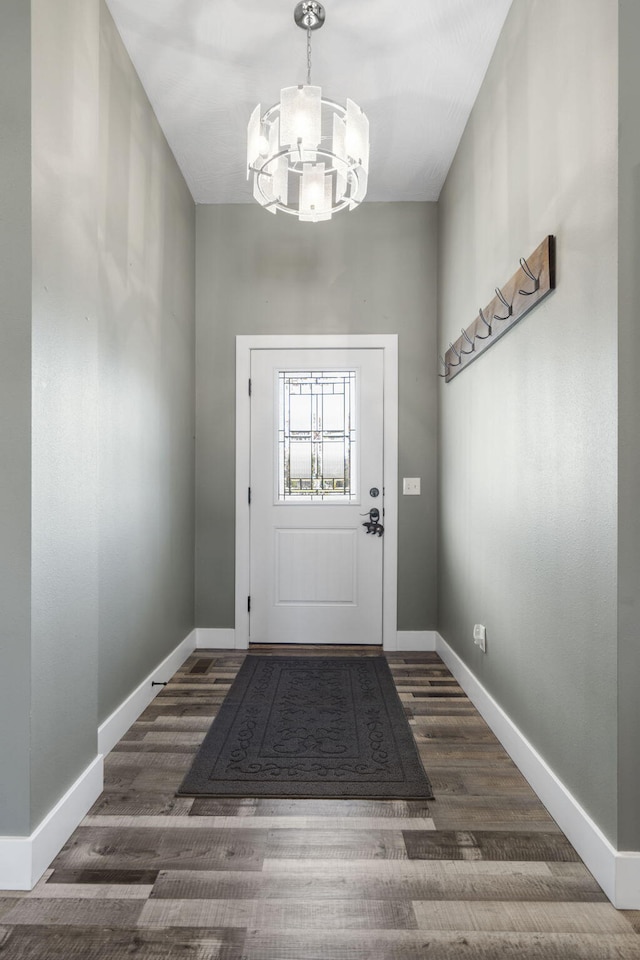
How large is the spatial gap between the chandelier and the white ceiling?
0.52ft

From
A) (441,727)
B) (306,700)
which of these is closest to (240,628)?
(306,700)

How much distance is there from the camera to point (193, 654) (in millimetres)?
3783

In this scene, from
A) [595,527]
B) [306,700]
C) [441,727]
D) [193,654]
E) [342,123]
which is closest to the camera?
[595,527]

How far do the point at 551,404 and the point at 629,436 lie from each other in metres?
0.48

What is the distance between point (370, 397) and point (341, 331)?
474mm

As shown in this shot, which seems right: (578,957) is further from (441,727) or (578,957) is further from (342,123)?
(342,123)

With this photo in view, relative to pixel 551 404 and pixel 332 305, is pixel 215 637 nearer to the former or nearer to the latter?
pixel 332 305

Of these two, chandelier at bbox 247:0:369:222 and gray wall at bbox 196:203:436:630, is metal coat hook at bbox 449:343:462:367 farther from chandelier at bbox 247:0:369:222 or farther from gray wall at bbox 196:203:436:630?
chandelier at bbox 247:0:369:222

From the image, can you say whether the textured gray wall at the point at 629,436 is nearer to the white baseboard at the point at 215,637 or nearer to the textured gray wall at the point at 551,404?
the textured gray wall at the point at 551,404

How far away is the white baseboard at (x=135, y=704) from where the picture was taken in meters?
2.33

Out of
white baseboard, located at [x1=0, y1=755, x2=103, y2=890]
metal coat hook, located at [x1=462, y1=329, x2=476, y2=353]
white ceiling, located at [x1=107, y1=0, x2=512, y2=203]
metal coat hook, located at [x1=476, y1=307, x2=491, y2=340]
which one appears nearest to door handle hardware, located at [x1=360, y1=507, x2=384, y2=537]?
metal coat hook, located at [x1=462, y1=329, x2=476, y2=353]

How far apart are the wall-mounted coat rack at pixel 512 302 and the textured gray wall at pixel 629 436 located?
0.42 m

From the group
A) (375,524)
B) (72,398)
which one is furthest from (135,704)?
(375,524)

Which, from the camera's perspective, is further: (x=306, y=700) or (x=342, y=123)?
(x=306, y=700)
